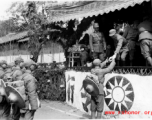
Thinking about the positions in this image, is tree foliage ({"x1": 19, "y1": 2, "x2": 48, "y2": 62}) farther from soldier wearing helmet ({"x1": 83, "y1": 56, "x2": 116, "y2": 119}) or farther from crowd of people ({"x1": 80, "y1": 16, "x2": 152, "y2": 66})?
soldier wearing helmet ({"x1": 83, "y1": 56, "x2": 116, "y2": 119})

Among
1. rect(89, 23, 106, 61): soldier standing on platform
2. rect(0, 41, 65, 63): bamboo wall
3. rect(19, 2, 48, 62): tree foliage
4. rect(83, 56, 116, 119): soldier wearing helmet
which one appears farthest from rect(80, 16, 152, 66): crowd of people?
rect(0, 41, 65, 63): bamboo wall

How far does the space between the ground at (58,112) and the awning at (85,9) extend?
331cm

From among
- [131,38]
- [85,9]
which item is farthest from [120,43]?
[85,9]

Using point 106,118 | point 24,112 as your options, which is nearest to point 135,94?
point 106,118

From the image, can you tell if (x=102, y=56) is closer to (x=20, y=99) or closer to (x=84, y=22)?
(x=84, y=22)

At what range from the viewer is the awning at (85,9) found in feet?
21.2

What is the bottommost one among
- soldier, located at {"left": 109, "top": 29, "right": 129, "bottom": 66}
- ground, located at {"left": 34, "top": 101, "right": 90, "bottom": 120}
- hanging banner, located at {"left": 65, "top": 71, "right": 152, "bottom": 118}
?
ground, located at {"left": 34, "top": 101, "right": 90, "bottom": 120}

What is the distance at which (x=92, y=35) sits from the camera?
794 centimetres

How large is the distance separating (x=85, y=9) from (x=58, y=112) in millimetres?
3820

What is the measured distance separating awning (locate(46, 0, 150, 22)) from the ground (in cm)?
331

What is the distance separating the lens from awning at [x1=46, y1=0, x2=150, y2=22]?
21.2 feet

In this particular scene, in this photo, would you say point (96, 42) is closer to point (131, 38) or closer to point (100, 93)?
point (131, 38)

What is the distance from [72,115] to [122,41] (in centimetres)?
Result: 288

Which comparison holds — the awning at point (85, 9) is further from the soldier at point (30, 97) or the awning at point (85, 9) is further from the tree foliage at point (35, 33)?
the soldier at point (30, 97)
